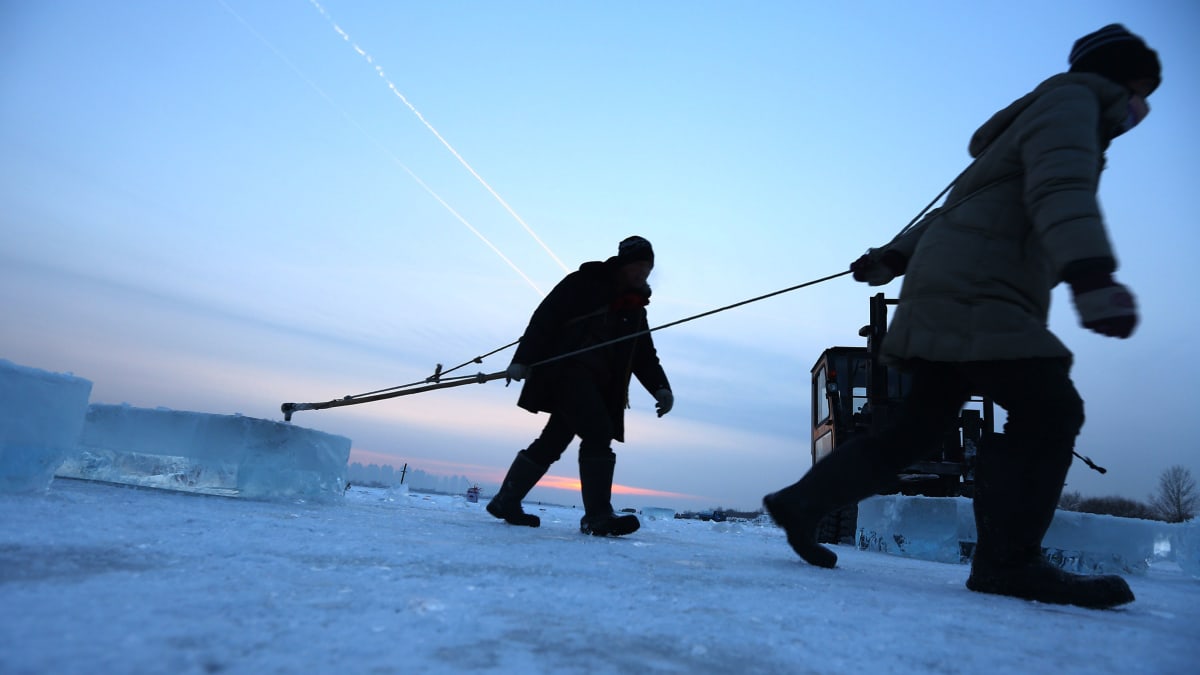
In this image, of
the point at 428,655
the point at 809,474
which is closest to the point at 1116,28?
the point at 809,474

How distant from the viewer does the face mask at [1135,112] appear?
2.24 meters

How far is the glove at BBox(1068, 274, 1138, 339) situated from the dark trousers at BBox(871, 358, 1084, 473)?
280 mm

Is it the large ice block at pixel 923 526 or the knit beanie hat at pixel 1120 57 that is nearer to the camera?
the knit beanie hat at pixel 1120 57

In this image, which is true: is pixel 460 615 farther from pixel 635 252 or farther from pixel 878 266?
pixel 635 252

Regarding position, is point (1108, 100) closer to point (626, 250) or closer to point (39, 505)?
point (626, 250)

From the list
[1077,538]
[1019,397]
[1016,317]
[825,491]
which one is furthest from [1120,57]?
[1077,538]

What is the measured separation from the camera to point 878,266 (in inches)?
114

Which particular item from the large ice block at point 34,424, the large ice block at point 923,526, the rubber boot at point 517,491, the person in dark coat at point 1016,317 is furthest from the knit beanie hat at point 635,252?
the large ice block at point 34,424

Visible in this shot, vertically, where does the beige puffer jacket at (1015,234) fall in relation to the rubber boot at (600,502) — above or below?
above

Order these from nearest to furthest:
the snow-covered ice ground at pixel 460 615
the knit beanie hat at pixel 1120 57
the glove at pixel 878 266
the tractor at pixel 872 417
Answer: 1. the snow-covered ice ground at pixel 460 615
2. the knit beanie hat at pixel 1120 57
3. the glove at pixel 878 266
4. the tractor at pixel 872 417

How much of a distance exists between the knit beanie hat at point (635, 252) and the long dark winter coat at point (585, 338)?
7 cm

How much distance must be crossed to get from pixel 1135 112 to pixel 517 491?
3434 millimetres

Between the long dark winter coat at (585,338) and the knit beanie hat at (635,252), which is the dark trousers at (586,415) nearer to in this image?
the long dark winter coat at (585,338)

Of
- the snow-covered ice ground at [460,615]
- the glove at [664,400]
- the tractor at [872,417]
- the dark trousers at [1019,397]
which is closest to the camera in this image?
the snow-covered ice ground at [460,615]
